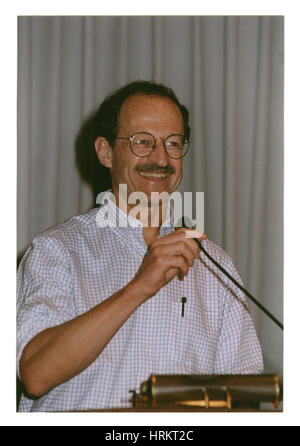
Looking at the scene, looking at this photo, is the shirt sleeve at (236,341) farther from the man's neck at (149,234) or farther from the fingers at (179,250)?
the fingers at (179,250)

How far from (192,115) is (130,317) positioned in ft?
2.70

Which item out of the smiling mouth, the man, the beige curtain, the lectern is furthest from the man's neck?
the lectern

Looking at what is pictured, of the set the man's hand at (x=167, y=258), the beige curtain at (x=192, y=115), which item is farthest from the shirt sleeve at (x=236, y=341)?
the beige curtain at (x=192, y=115)

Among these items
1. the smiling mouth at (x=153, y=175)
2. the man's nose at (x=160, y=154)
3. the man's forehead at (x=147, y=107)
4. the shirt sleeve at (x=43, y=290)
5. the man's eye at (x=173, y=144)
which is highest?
the man's forehead at (x=147, y=107)

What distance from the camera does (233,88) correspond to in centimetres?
179

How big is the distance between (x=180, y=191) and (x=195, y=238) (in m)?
0.76

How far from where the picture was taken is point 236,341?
1308 millimetres

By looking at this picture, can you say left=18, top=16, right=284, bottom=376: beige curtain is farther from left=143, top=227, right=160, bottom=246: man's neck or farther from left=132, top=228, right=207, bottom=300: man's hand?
left=132, top=228, right=207, bottom=300: man's hand

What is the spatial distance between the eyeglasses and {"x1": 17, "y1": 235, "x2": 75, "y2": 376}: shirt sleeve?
0.31m

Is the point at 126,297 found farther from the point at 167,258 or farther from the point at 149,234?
A: the point at 149,234

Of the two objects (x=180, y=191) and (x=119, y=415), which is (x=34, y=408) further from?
(x=180, y=191)


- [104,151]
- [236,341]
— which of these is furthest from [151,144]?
[236,341]

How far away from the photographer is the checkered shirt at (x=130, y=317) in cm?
116
